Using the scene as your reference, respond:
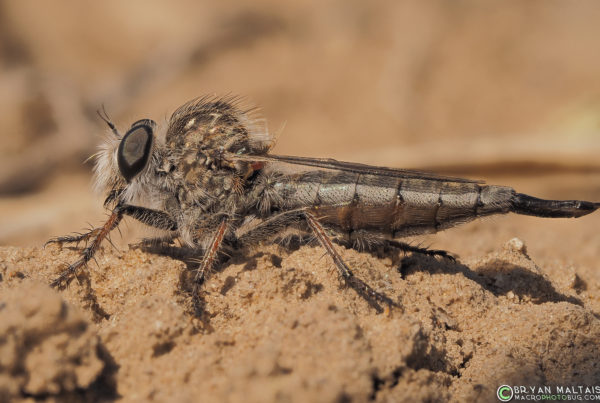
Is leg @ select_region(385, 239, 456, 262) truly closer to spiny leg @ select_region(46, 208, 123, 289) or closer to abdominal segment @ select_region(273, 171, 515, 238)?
abdominal segment @ select_region(273, 171, 515, 238)

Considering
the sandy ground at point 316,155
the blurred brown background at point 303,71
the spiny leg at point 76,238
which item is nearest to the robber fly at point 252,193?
the spiny leg at point 76,238

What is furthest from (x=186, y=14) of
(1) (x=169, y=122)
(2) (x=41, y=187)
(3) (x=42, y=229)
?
(1) (x=169, y=122)

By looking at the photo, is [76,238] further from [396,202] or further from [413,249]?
[413,249]

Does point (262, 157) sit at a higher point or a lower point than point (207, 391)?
higher

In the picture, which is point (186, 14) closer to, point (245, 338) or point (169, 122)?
point (169, 122)

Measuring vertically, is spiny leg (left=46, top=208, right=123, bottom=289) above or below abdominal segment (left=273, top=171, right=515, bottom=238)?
below

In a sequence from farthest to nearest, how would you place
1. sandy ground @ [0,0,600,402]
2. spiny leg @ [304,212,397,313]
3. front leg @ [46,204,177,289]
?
front leg @ [46,204,177,289] < spiny leg @ [304,212,397,313] < sandy ground @ [0,0,600,402]

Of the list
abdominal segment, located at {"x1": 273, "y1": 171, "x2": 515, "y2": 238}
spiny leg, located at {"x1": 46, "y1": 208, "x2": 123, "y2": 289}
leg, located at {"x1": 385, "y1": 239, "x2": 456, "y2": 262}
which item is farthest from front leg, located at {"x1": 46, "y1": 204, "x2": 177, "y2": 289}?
leg, located at {"x1": 385, "y1": 239, "x2": 456, "y2": 262}
